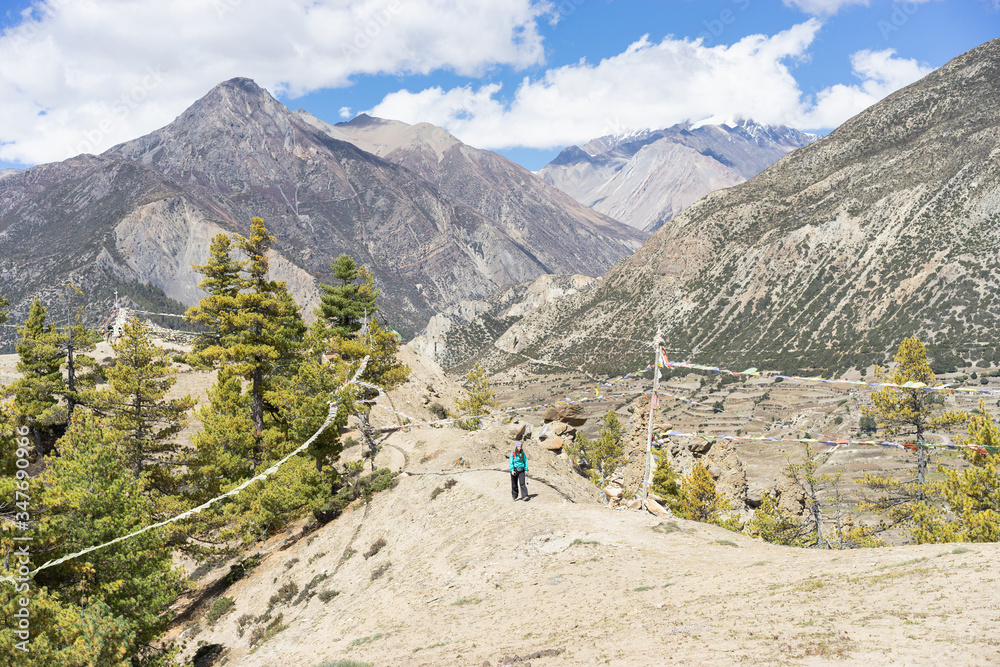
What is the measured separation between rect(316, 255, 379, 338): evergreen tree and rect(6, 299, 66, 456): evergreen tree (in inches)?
623

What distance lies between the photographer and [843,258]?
133500mm

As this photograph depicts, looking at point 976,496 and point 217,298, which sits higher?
point 217,298

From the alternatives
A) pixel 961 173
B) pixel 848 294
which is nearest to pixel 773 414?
pixel 848 294

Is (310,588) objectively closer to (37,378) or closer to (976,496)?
(37,378)

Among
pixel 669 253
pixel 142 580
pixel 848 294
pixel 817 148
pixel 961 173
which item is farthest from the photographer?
pixel 669 253

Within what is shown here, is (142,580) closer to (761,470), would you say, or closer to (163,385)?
(163,385)

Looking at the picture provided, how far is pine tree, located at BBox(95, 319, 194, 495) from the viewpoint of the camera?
22625mm

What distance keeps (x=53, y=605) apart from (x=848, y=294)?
481 ft

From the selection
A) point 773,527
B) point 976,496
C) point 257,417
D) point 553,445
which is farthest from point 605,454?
point 976,496

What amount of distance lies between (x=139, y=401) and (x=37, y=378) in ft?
45.2

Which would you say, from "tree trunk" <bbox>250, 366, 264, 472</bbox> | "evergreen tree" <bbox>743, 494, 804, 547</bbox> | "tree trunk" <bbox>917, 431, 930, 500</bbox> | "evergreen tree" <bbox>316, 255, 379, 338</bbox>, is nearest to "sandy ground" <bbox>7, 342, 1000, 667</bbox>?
"tree trunk" <bbox>250, 366, 264, 472</bbox>

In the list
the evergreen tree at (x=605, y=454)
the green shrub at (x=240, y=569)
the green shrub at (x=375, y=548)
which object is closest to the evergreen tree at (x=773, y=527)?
the green shrub at (x=375, y=548)

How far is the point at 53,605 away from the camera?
11711 millimetres

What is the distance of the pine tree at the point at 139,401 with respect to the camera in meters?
22.6
